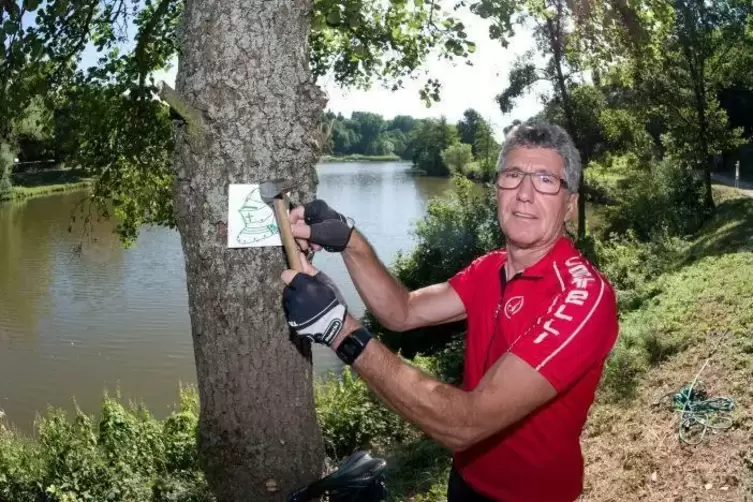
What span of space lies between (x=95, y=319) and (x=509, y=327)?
15.1m

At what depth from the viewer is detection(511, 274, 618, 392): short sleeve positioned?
6.49 feet

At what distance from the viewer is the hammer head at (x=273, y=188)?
7.98 feet

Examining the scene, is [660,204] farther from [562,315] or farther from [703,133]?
[562,315]

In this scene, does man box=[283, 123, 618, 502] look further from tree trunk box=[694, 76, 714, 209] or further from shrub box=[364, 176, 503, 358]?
tree trunk box=[694, 76, 714, 209]

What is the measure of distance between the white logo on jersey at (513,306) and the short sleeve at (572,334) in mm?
213

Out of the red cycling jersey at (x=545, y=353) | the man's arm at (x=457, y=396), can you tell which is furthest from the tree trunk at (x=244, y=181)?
the red cycling jersey at (x=545, y=353)

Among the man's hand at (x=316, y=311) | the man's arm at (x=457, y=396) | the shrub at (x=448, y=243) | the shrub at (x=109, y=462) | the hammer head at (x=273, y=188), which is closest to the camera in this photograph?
the man's arm at (x=457, y=396)

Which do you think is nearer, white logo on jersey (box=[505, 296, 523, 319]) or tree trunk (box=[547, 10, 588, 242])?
white logo on jersey (box=[505, 296, 523, 319])

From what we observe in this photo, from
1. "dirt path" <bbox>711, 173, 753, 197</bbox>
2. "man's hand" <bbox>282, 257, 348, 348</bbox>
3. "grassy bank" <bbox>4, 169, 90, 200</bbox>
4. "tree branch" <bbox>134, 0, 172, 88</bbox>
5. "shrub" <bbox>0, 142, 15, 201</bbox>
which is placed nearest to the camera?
"man's hand" <bbox>282, 257, 348, 348</bbox>

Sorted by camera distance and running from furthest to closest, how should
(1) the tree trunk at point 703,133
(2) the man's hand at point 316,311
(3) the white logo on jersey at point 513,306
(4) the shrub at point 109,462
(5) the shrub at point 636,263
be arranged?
(1) the tree trunk at point 703,133
(5) the shrub at point 636,263
(4) the shrub at point 109,462
(3) the white logo on jersey at point 513,306
(2) the man's hand at point 316,311

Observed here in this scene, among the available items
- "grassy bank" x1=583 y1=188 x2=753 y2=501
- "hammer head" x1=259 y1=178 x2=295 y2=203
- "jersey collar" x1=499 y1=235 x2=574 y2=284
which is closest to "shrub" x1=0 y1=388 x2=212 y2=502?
"hammer head" x1=259 y1=178 x2=295 y2=203

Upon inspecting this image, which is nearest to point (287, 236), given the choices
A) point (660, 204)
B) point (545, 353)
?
point (545, 353)

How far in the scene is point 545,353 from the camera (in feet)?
6.47

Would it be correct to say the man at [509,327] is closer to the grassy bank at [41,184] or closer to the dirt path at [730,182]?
the dirt path at [730,182]
